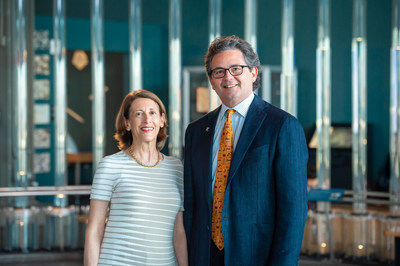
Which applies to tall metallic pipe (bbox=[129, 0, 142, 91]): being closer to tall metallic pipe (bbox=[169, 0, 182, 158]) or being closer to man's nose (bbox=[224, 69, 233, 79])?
tall metallic pipe (bbox=[169, 0, 182, 158])

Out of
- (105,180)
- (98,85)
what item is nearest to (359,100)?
(98,85)

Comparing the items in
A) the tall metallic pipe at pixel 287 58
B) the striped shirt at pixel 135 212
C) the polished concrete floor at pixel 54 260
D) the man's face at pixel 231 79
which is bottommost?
the polished concrete floor at pixel 54 260

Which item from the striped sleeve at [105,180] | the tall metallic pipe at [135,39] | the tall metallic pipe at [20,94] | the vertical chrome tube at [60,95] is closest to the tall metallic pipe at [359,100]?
the tall metallic pipe at [135,39]

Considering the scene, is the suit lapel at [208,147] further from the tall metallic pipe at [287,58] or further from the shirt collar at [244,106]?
the tall metallic pipe at [287,58]

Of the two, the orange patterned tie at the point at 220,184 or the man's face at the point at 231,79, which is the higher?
the man's face at the point at 231,79

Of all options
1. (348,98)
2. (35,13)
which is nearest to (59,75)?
(35,13)

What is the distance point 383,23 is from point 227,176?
18.1 feet

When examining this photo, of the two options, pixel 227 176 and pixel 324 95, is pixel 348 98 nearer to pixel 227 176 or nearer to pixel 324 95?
pixel 324 95

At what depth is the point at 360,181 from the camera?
18.8ft

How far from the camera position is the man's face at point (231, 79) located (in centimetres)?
218

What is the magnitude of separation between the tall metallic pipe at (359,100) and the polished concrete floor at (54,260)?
0.62 metres

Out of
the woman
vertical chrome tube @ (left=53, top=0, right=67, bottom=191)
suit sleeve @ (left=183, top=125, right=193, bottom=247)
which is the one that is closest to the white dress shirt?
suit sleeve @ (left=183, top=125, right=193, bottom=247)

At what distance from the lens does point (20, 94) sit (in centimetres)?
593

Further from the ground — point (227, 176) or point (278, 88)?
point (278, 88)
